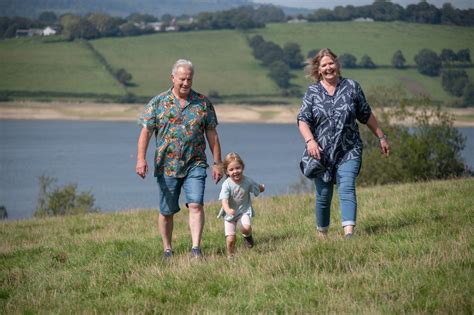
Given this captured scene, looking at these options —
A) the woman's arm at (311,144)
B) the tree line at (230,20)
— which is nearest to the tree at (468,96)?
the tree line at (230,20)

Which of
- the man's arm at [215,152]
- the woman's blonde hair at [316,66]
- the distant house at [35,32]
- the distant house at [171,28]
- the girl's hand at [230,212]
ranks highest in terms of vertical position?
the woman's blonde hair at [316,66]

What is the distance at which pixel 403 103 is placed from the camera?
153 feet

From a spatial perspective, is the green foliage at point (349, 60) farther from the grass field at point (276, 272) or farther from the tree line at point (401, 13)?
the grass field at point (276, 272)

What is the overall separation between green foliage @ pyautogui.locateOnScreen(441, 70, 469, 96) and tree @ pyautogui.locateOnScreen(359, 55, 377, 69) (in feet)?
46.1

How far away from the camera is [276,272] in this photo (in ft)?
22.5

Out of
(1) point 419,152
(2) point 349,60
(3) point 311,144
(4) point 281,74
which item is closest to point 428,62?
(2) point 349,60

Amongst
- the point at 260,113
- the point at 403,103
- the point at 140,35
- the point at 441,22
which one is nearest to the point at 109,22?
the point at 140,35

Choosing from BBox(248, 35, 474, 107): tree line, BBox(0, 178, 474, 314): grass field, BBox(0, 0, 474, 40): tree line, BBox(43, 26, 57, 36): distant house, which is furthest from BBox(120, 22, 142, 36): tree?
BBox(0, 178, 474, 314): grass field

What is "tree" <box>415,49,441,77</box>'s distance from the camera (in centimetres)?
12404

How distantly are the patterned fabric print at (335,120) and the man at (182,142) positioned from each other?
3.41 feet

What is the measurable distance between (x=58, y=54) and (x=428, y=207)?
143 m

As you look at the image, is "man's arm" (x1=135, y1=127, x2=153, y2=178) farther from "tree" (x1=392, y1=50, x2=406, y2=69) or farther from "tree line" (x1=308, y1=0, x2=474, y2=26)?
"tree line" (x1=308, y1=0, x2=474, y2=26)

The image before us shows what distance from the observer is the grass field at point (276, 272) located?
5824 millimetres

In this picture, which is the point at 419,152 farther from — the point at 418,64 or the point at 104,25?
the point at 104,25
